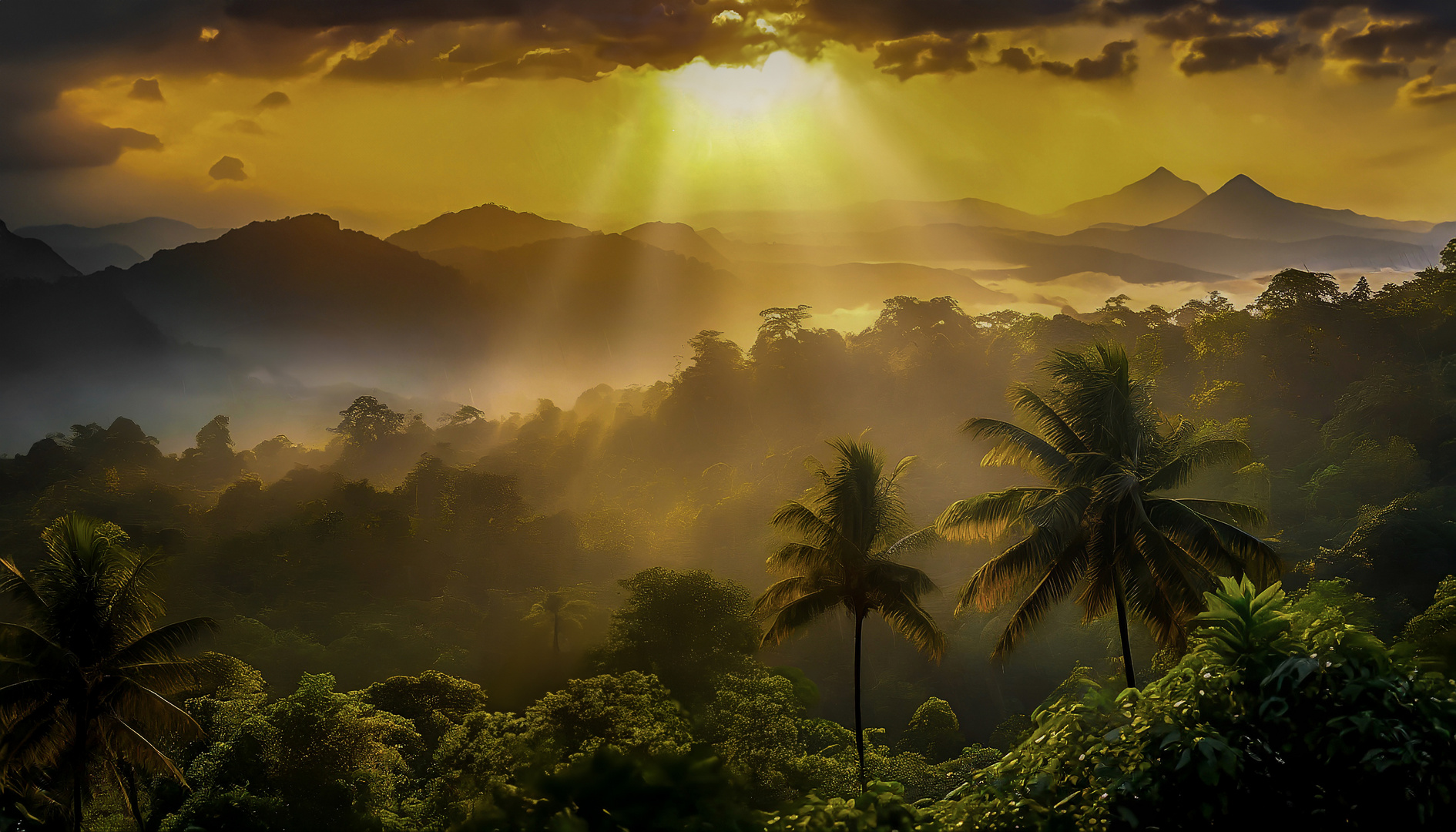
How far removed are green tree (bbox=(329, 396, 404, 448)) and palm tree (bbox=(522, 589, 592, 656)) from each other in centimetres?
6762

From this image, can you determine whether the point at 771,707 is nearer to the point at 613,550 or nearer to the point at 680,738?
the point at 680,738

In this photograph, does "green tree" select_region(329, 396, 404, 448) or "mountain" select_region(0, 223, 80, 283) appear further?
"mountain" select_region(0, 223, 80, 283)

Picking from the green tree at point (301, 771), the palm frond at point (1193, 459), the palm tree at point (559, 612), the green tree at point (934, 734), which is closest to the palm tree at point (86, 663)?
the green tree at point (301, 771)

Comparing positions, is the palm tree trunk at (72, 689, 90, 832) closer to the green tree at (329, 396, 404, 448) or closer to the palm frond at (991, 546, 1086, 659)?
the palm frond at (991, 546, 1086, 659)

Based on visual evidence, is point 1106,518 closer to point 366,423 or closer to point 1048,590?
point 1048,590

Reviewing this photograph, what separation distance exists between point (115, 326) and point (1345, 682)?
22944cm

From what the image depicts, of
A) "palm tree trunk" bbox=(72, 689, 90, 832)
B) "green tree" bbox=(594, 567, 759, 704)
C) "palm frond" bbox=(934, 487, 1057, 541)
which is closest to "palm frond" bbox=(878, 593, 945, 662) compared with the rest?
"palm frond" bbox=(934, 487, 1057, 541)

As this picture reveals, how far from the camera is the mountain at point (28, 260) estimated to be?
177m

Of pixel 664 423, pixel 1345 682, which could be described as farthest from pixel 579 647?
pixel 664 423

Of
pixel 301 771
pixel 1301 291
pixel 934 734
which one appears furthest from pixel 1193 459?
pixel 1301 291

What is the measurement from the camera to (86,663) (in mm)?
18484

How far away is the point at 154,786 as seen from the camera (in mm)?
25016

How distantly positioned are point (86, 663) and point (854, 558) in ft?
58.3

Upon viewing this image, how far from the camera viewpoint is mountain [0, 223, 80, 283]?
580ft
